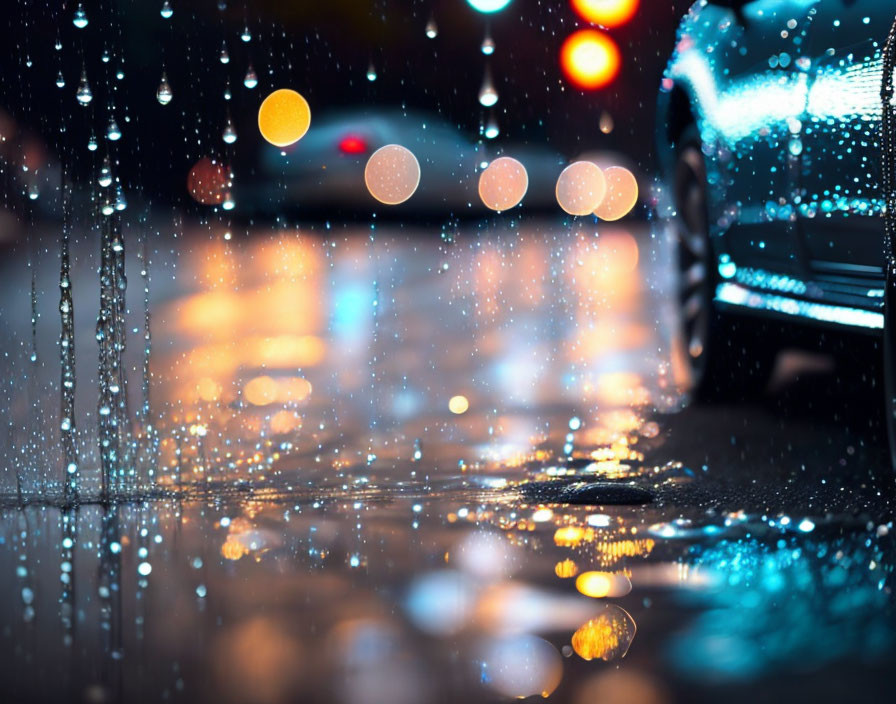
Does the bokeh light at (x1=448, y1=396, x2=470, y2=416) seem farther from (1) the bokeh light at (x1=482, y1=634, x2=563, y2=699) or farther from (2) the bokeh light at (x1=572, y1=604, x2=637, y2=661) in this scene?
(1) the bokeh light at (x1=482, y1=634, x2=563, y2=699)

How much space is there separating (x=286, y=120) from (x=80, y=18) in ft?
6.57

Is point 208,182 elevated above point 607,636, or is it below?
above

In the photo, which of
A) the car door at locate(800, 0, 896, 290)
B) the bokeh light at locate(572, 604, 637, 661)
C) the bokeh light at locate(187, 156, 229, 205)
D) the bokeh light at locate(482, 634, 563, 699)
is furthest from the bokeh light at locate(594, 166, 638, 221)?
the bokeh light at locate(482, 634, 563, 699)

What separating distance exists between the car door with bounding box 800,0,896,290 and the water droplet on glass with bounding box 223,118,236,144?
20.7 feet

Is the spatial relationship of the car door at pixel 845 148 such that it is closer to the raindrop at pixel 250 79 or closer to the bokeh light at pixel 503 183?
the raindrop at pixel 250 79

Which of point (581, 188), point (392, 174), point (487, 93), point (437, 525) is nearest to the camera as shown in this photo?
point (437, 525)

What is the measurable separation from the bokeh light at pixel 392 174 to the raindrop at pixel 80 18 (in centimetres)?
233

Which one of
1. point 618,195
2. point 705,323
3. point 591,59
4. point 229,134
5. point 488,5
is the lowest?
point 705,323

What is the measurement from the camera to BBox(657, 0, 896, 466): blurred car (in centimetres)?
360

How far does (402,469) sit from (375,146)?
533cm

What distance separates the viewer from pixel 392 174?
10.3 meters

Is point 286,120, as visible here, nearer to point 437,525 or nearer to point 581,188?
point 581,188

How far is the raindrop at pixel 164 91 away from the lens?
7979 mm

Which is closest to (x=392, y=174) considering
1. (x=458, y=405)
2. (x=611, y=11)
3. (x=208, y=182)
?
(x=208, y=182)
